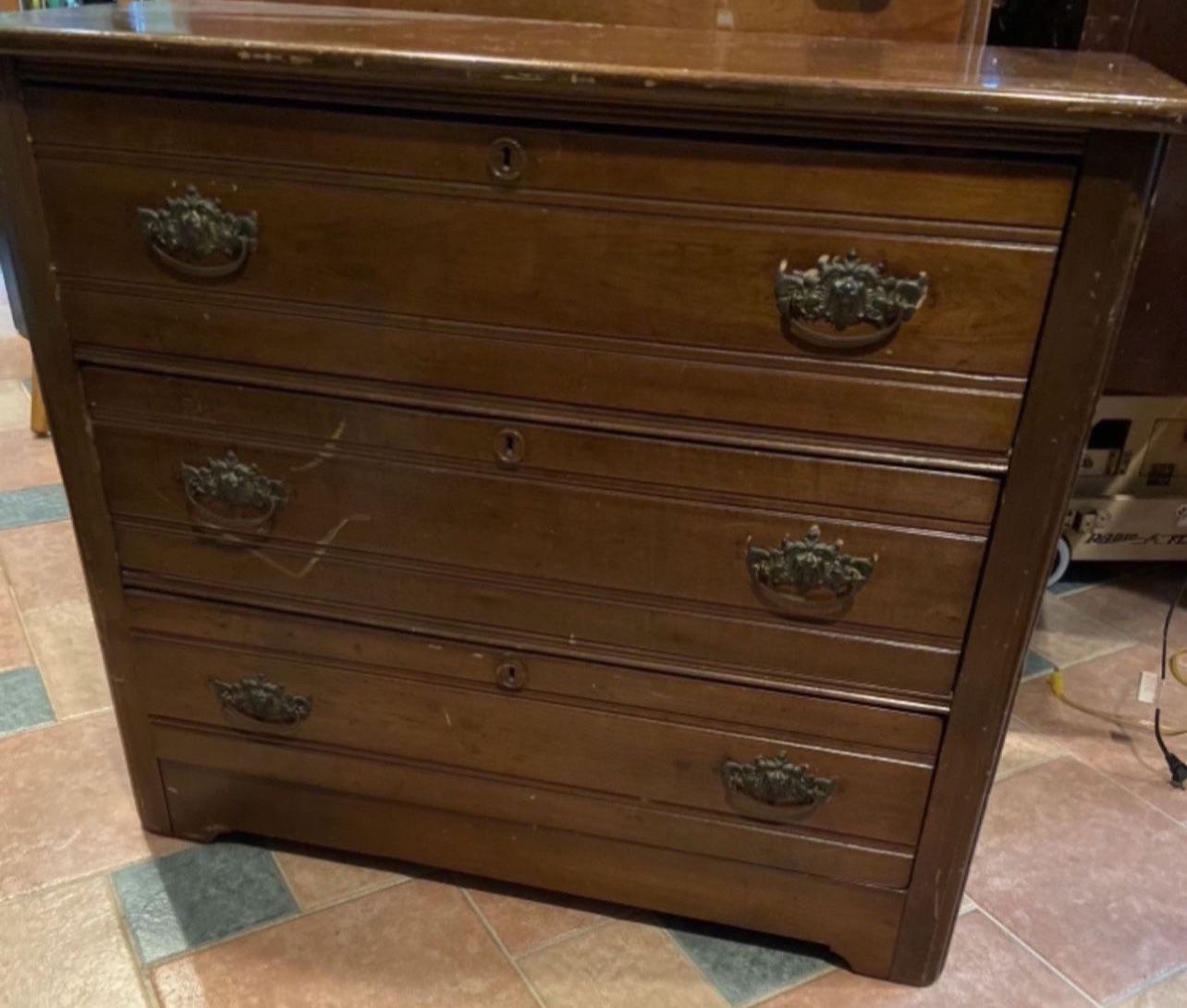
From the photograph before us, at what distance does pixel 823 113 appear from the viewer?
0.79 m

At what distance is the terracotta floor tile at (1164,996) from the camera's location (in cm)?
115

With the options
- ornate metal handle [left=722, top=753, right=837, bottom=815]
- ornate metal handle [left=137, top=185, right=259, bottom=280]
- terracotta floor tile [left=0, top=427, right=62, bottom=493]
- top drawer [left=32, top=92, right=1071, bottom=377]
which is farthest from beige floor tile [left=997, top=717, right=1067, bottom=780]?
terracotta floor tile [left=0, top=427, right=62, bottom=493]

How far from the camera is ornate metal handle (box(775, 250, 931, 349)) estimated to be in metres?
0.84

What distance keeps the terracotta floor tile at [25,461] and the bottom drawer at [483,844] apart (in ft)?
3.49

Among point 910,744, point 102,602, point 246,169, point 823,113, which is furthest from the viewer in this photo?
point 102,602

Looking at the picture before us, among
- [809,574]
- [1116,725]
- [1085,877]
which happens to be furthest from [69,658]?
[1116,725]

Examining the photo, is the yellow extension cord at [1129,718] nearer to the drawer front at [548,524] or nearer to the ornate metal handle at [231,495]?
the drawer front at [548,524]

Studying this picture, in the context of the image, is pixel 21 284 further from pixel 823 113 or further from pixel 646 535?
pixel 823 113

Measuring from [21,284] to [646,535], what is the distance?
62 cm

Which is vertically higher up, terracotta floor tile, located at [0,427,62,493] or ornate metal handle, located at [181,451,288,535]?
ornate metal handle, located at [181,451,288,535]

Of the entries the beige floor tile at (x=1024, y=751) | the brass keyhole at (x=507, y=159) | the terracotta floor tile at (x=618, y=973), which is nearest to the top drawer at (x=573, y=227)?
the brass keyhole at (x=507, y=159)

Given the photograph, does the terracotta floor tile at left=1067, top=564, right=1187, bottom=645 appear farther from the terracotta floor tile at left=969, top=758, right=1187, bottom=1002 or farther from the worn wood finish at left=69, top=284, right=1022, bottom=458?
the worn wood finish at left=69, top=284, right=1022, bottom=458

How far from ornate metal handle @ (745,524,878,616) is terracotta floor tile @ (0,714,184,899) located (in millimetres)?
807

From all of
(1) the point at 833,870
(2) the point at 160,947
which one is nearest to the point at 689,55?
(1) the point at 833,870
